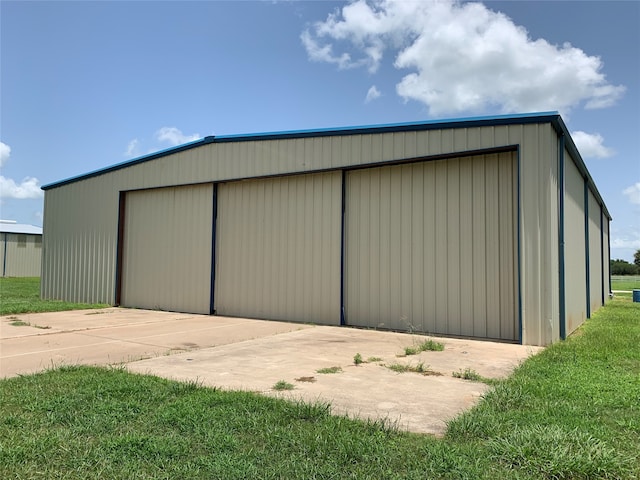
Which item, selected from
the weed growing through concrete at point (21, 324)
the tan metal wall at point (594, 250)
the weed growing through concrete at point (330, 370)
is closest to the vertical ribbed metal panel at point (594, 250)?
the tan metal wall at point (594, 250)

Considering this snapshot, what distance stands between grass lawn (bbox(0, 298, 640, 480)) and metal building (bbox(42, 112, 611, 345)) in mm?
3967

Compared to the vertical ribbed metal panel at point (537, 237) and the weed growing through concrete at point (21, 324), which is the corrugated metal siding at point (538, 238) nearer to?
the vertical ribbed metal panel at point (537, 237)

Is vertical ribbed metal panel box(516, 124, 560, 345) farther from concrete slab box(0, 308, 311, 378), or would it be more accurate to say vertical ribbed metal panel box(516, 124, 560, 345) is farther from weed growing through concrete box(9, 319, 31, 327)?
weed growing through concrete box(9, 319, 31, 327)

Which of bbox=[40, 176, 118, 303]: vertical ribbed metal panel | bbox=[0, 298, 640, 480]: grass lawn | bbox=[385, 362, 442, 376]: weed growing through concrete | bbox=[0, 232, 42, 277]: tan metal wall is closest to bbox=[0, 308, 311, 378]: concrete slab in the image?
bbox=[0, 298, 640, 480]: grass lawn

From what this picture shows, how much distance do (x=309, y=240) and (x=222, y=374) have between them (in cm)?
598

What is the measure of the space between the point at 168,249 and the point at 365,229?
648cm

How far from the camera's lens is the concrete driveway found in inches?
181

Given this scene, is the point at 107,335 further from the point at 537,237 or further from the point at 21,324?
the point at 537,237

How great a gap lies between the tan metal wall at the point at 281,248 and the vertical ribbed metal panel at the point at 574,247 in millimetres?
4761

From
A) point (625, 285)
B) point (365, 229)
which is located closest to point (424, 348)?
point (365, 229)

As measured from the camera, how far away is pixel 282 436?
3.44 m

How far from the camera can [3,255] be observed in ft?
121

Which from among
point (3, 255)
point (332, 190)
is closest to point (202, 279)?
point (332, 190)

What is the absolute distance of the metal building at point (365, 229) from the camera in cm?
848
